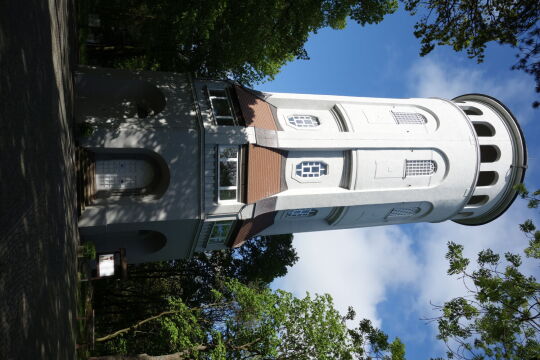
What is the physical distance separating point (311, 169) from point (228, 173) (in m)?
4.13

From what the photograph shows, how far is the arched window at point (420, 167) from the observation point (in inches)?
819

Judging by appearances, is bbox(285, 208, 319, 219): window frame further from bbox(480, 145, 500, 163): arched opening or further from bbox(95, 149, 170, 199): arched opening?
bbox(480, 145, 500, 163): arched opening

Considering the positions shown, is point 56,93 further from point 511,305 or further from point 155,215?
point 511,305

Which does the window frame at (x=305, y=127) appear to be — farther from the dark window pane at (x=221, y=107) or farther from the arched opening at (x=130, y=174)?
the arched opening at (x=130, y=174)

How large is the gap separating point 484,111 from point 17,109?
78.2ft

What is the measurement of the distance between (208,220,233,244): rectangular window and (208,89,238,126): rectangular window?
14.7 ft

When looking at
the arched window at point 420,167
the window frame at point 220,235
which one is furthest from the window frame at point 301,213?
the arched window at point 420,167

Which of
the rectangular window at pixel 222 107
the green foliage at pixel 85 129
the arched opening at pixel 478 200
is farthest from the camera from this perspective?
the arched opening at pixel 478 200

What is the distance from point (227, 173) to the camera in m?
17.6

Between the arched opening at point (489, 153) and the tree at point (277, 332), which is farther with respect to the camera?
the arched opening at point (489, 153)

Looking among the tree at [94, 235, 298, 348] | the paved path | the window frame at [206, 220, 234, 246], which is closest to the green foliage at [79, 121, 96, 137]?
the paved path

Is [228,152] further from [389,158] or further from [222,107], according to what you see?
[389,158]

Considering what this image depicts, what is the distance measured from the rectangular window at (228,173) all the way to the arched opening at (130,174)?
2.24 metres

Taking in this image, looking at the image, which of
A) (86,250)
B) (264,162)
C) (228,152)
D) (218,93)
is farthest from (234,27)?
(86,250)
